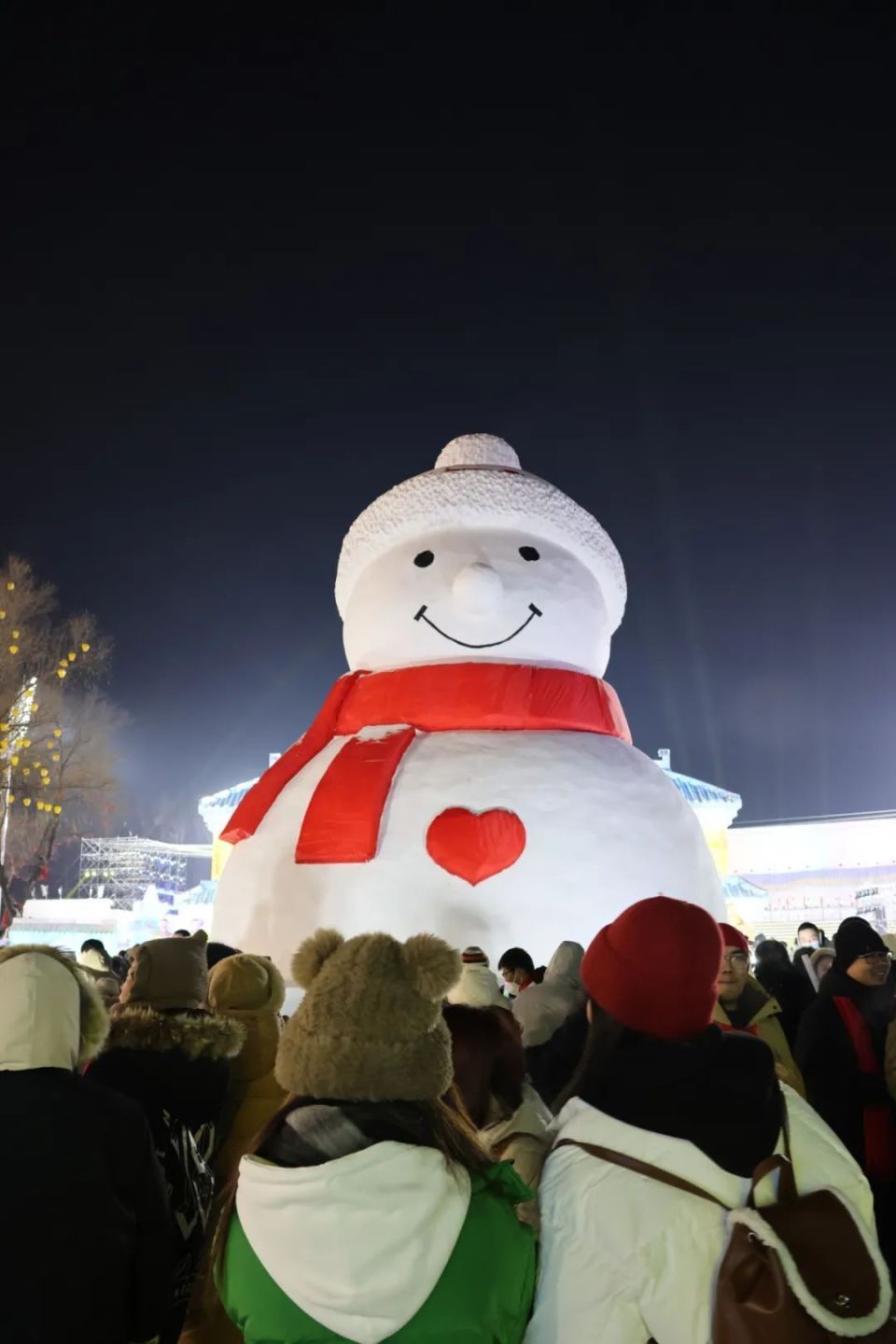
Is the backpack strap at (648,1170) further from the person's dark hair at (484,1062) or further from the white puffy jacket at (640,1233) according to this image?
the person's dark hair at (484,1062)

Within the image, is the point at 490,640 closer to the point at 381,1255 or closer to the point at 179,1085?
the point at 179,1085

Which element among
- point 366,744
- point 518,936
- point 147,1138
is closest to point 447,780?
point 366,744

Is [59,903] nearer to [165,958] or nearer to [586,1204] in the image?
[165,958]

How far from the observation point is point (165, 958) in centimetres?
311

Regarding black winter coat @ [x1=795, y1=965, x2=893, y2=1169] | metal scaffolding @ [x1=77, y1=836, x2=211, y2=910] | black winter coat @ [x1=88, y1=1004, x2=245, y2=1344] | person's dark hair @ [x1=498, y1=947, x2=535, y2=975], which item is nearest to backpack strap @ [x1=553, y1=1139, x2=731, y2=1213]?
black winter coat @ [x1=88, y1=1004, x2=245, y2=1344]

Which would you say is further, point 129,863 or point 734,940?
point 129,863

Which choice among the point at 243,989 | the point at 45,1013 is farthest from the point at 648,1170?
the point at 243,989

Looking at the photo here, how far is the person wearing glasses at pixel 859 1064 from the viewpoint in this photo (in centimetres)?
372

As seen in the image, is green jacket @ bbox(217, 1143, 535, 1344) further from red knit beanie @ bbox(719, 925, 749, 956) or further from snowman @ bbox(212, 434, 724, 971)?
snowman @ bbox(212, 434, 724, 971)

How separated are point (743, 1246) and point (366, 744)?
662 cm

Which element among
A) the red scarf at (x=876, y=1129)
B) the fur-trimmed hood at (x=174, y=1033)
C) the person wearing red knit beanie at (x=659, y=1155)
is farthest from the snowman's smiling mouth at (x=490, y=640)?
the person wearing red knit beanie at (x=659, y=1155)

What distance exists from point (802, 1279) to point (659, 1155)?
0.28m

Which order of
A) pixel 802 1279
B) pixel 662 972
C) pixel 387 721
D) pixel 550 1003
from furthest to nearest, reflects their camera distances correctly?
pixel 387 721
pixel 550 1003
pixel 662 972
pixel 802 1279

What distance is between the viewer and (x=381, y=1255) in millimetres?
1611
